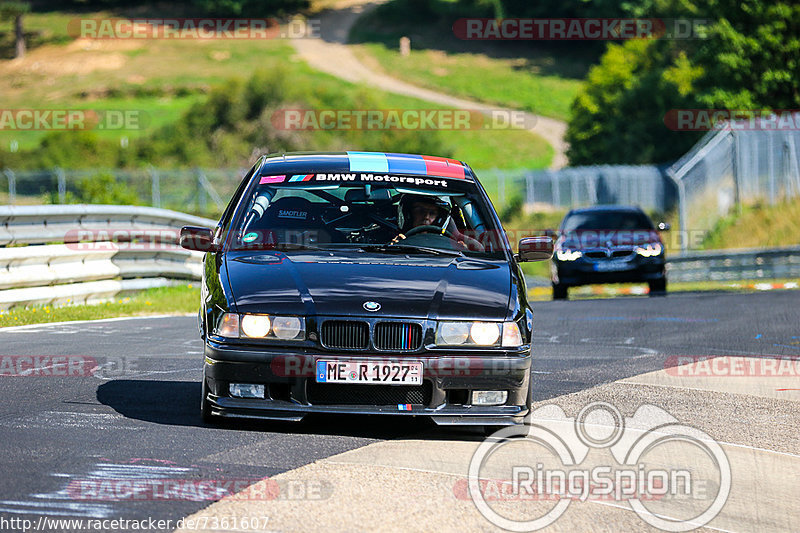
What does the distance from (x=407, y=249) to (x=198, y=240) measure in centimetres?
126

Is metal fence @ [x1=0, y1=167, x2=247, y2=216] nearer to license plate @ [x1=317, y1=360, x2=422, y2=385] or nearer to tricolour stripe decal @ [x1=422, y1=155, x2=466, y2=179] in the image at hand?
tricolour stripe decal @ [x1=422, y1=155, x2=466, y2=179]

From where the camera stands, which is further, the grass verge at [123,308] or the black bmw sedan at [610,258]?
the black bmw sedan at [610,258]

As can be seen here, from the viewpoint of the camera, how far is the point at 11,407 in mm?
7570

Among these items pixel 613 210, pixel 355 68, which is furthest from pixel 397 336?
pixel 355 68

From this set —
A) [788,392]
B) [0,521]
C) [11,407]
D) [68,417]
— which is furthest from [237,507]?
[788,392]

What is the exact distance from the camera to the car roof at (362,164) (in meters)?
8.43

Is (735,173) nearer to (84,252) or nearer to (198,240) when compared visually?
(84,252)

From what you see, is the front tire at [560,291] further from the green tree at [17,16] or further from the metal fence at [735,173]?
the green tree at [17,16]

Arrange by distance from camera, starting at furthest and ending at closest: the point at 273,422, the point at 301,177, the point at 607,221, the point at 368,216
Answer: the point at 607,221
the point at 301,177
the point at 368,216
the point at 273,422

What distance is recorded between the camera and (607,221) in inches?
856

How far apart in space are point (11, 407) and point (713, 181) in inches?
1088

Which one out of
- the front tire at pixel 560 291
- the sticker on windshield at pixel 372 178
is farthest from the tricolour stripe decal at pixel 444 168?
the front tire at pixel 560 291

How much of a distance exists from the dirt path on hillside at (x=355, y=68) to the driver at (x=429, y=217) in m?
66.7

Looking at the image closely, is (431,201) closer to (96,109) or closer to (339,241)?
(339,241)
